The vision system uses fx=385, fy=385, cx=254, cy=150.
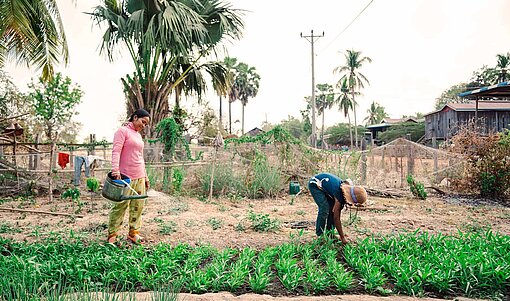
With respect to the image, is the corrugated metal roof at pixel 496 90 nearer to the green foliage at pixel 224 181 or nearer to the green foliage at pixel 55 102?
the green foliage at pixel 224 181

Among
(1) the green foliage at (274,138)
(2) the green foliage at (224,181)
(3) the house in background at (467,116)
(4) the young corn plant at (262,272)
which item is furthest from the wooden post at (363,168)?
(3) the house in background at (467,116)

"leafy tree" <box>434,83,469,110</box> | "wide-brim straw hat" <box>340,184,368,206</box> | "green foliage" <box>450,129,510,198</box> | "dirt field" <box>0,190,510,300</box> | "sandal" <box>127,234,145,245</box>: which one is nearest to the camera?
"wide-brim straw hat" <box>340,184,368,206</box>

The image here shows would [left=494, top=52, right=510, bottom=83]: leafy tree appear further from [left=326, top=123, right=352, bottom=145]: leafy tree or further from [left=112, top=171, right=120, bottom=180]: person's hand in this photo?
[left=112, top=171, right=120, bottom=180]: person's hand

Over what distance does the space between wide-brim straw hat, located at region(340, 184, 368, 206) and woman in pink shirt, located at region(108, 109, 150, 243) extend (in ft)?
7.86

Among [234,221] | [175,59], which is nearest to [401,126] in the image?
[175,59]

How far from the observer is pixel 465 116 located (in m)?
24.3

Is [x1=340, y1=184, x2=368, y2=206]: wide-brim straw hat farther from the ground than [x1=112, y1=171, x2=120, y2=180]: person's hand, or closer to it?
closer to it

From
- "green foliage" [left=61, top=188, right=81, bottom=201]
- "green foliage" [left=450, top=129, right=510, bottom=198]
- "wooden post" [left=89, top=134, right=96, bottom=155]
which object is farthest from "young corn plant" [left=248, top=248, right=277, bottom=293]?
"wooden post" [left=89, top=134, right=96, bottom=155]

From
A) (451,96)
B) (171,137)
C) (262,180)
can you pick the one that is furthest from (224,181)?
(451,96)

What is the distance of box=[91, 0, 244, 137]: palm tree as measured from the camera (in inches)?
480

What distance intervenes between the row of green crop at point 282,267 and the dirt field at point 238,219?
31 centimetres

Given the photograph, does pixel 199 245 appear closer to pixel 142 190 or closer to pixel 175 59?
pixel 142 190

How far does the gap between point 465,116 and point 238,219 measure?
22.7 m

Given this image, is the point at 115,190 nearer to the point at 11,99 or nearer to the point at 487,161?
the point at 487,161
